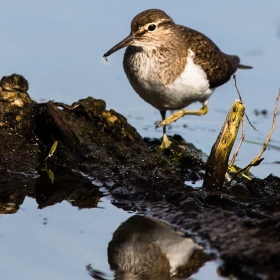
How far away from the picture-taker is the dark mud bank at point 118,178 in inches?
220

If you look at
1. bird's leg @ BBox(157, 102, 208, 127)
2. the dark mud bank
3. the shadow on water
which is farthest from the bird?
the shadow on water

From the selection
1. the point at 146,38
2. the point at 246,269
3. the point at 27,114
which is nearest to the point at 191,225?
the point at 246,269

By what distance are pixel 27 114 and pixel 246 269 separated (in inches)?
142

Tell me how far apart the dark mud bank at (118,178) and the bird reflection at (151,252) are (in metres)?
0.15

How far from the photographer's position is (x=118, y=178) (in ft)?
22.9

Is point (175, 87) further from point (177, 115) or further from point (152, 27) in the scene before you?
point (152, 27)

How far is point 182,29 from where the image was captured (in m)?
9.20

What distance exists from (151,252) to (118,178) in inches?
60.8

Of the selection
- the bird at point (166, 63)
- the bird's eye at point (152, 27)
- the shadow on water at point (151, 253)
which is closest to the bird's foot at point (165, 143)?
the bird at point (166, 63)

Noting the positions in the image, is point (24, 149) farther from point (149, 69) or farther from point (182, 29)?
point (182, 29)

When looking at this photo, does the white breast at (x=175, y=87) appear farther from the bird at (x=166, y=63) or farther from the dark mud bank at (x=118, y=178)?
the dark mud bank at (x=118, y=178)

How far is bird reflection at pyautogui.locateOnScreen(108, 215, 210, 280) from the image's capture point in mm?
5223

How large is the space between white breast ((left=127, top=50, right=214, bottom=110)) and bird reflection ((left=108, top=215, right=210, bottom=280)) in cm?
262

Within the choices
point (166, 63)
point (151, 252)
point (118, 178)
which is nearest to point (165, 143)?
point (166, 63)
